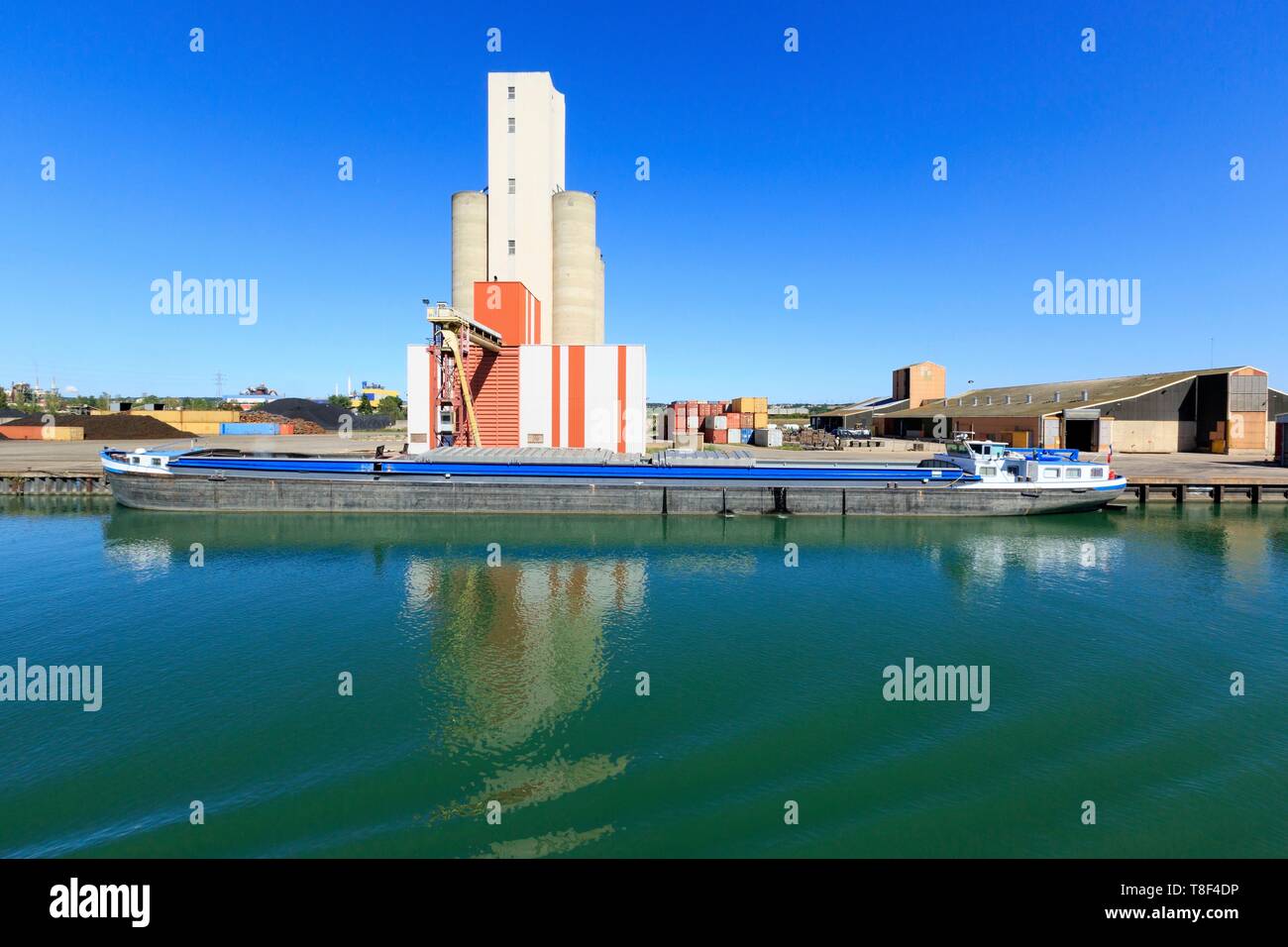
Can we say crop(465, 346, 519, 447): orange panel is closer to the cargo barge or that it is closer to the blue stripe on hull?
the cargo barge

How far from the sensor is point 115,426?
268 ft

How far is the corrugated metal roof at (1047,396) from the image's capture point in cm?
5928

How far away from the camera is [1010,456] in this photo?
3797 cm

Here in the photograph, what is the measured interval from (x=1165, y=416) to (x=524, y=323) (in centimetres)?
5981

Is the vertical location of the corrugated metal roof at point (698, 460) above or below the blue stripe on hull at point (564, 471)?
above

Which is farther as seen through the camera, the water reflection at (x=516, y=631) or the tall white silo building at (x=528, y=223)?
the tall white silo building at (x=528, y=223)

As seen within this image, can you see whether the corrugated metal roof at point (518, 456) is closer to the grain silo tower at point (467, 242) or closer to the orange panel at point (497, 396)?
the orange panel at point (497, 396)

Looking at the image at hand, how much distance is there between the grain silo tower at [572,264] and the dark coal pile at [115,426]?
58.9 m

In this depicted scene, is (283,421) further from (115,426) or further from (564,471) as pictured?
(564,471)

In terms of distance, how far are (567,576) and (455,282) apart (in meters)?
43.5

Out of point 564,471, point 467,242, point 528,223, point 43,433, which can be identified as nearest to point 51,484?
point 564,471

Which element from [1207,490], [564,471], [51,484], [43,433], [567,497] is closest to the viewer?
[567,497]

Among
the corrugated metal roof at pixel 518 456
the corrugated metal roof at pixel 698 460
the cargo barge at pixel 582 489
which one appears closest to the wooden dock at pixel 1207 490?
the cargo barge at pixel 582 489
